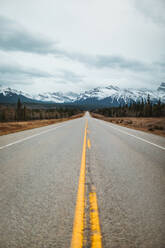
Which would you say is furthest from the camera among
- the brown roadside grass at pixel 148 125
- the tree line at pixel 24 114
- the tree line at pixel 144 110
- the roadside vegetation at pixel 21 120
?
the tree line at pixel 24 114

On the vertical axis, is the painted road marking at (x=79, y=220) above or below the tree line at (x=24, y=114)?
below

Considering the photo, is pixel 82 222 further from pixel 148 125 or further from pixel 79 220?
pixel 148 125

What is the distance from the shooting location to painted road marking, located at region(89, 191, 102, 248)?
6.32 feet

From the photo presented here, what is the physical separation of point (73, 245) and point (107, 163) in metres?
3.60

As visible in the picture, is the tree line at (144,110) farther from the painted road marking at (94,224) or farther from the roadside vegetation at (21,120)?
the painted road marking at (94,224)

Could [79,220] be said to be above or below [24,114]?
below

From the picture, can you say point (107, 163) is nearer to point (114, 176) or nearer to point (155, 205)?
point (114, 176)

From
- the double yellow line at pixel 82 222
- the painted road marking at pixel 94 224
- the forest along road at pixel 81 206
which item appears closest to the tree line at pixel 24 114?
the forest along road at pixel 81 206

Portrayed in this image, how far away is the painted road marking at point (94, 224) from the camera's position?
1.93m

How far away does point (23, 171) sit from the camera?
177 inches

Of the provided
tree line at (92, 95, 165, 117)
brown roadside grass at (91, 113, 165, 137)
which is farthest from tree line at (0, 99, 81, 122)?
brown roadside grass at (91, 113, 165, 137)

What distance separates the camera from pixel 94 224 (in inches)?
89.1

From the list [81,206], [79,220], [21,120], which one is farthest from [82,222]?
[21,120]

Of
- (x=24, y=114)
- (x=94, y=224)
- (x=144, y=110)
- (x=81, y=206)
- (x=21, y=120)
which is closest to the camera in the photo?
(x=94, y=224)
